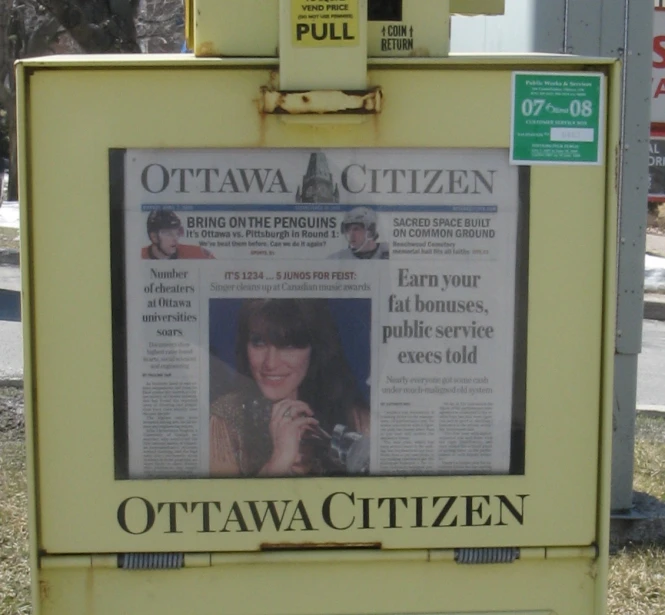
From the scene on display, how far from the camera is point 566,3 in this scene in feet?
13.1

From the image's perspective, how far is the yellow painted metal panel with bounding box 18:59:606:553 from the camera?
2129 mm

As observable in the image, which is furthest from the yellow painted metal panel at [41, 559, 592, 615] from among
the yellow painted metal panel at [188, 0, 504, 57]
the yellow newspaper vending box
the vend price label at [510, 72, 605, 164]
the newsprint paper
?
the yellow painted metal panel at [188, 0, 504, 57]

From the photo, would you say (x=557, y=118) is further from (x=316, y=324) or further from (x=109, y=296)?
(x=109, y=296)

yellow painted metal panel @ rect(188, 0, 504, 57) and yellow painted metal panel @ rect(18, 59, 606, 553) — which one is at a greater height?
yellow painted metal panel @ rect(188, 0, 504, 57)

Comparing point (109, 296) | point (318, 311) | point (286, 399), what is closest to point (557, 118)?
point (318, 311)

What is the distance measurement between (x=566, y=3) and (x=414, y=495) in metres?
2.45

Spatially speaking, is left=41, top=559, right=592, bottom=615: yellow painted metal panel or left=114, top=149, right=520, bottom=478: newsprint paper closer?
left=114, top=149, right=520, bottom=478: newsprint paper

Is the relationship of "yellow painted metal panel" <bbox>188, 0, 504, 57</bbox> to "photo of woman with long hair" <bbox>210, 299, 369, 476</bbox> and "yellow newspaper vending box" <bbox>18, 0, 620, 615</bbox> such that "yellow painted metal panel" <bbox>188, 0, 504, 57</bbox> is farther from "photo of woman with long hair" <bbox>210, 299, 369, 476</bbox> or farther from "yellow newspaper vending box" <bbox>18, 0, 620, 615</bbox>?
"photo of woman with long hair" <bbox>210, 299, 369, 476</bbox>

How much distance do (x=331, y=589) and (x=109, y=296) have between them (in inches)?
32.2

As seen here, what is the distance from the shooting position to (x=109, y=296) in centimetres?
218

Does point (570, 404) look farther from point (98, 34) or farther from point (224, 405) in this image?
point (98, 34)

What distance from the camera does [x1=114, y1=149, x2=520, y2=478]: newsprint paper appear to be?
7.14 ft

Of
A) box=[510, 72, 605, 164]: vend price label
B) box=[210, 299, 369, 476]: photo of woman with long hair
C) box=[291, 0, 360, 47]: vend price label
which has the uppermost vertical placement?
box=[291, 0, 360, 47]: vend price label

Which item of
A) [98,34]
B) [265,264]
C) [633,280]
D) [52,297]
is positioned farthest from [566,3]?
[98,34]
